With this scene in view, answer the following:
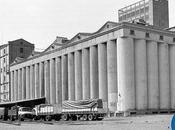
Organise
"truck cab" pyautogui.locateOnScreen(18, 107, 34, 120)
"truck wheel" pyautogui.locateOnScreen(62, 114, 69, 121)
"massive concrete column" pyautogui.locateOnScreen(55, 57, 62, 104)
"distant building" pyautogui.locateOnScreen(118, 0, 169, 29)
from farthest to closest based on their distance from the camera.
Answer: "distant building" pyautogui.locateOnScreen(118, 0, 169, 29) → "massive concrete column" pyautogui.locateOnScreen(55, 57, 62, 104) → "truck cab" pyautogui.locateOnScreen(18, 107, 34, 120) → "truck wheel" pyautogui.locateOnScreen(62, 114, 69, 121)

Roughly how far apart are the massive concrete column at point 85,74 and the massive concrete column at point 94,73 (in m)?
2.45

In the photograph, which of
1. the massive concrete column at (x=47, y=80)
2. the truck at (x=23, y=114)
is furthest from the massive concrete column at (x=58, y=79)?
the truck at (x=23, y=114)

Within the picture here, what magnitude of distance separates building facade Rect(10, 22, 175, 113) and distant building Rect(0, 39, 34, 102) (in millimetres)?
35105

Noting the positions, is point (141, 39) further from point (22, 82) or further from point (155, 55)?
point (22, 82)

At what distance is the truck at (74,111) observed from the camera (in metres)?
46.9

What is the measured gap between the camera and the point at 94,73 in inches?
2854

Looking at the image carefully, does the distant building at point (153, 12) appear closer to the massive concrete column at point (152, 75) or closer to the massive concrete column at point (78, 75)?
the massive concrete column at point (78, 75)

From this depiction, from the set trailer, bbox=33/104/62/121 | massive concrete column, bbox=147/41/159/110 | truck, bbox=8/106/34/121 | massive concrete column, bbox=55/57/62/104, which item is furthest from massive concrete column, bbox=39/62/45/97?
trailer, bbox=33/104/62/121

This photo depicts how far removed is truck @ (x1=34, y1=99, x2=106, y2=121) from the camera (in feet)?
154

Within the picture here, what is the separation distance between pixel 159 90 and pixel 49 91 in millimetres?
33951

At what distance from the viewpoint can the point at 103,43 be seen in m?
70.5

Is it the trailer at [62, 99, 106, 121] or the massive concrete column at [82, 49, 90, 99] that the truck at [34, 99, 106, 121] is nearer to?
the trailer at [62, 99, 106, 121]

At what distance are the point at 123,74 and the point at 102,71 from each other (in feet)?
23.7

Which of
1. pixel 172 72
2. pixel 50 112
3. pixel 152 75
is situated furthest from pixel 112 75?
pixel 50 112
